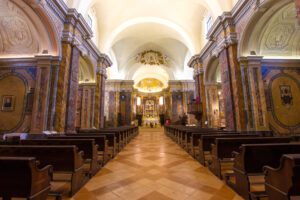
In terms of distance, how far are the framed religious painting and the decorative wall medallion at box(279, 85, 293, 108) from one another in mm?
11018

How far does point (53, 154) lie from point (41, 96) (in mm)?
4518

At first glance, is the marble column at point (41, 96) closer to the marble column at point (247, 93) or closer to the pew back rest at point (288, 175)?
the pew back rest at point (288, 175)

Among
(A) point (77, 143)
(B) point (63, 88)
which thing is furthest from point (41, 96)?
(A) point (77, 143)

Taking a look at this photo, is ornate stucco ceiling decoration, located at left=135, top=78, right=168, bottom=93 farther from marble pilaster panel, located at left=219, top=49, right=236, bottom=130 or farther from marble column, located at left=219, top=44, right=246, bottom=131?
marble column, located at left=219, top=44, right=246, bottom=131

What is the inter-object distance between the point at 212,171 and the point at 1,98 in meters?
8.10

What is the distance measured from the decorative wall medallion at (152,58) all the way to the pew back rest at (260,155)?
57.3ft

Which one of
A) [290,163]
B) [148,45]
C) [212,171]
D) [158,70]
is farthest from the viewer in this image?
[158,70]

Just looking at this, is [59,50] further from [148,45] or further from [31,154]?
[148,45]

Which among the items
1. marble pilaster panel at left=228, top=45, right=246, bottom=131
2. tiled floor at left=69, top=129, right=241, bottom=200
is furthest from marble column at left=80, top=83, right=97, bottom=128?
marble pilaster panel at left=228, top=45, right=246, bottom=131

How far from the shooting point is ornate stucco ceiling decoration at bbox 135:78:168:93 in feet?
85.3

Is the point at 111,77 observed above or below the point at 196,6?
below

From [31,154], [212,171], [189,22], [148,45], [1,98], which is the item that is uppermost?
[148,45]

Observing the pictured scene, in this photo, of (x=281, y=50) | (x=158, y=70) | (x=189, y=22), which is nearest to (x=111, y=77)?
(x=158, y=70)

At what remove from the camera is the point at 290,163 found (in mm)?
1389
